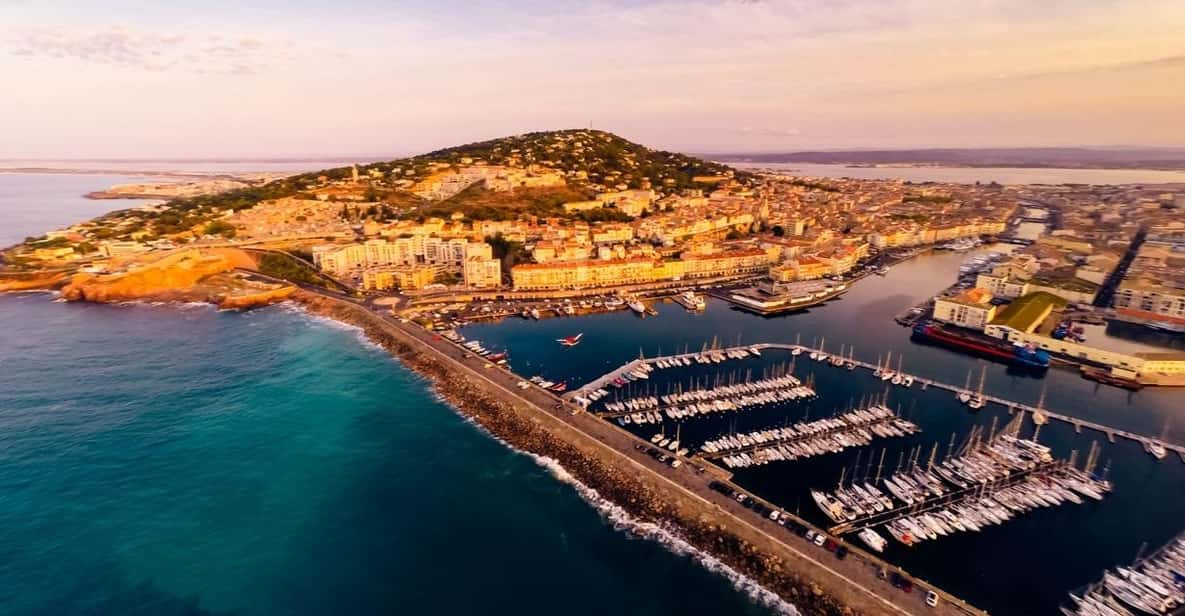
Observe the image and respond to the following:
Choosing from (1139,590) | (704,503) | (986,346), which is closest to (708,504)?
(704,503)

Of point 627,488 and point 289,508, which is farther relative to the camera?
point 627,488

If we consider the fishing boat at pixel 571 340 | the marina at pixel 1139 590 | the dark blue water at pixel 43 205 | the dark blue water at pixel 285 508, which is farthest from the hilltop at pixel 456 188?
the marina at pixel 1139 590

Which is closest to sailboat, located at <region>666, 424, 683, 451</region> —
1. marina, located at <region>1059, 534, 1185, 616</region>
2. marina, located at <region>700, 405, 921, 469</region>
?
marina, located at <region>700, 405, 921, 469</region>

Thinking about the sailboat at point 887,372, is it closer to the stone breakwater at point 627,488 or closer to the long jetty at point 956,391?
the long jetty at point 956,391

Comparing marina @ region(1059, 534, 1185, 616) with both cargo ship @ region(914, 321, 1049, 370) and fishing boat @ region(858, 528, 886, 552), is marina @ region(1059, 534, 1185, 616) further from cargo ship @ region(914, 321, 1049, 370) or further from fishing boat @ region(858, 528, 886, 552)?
cargo ship @ region(914, 321, 1049, 370)

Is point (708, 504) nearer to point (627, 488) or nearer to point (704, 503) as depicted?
point (704, 503)

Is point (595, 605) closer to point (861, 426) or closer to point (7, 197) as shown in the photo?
point (861, 426)

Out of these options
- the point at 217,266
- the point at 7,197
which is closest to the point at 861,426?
the point at 217,266
